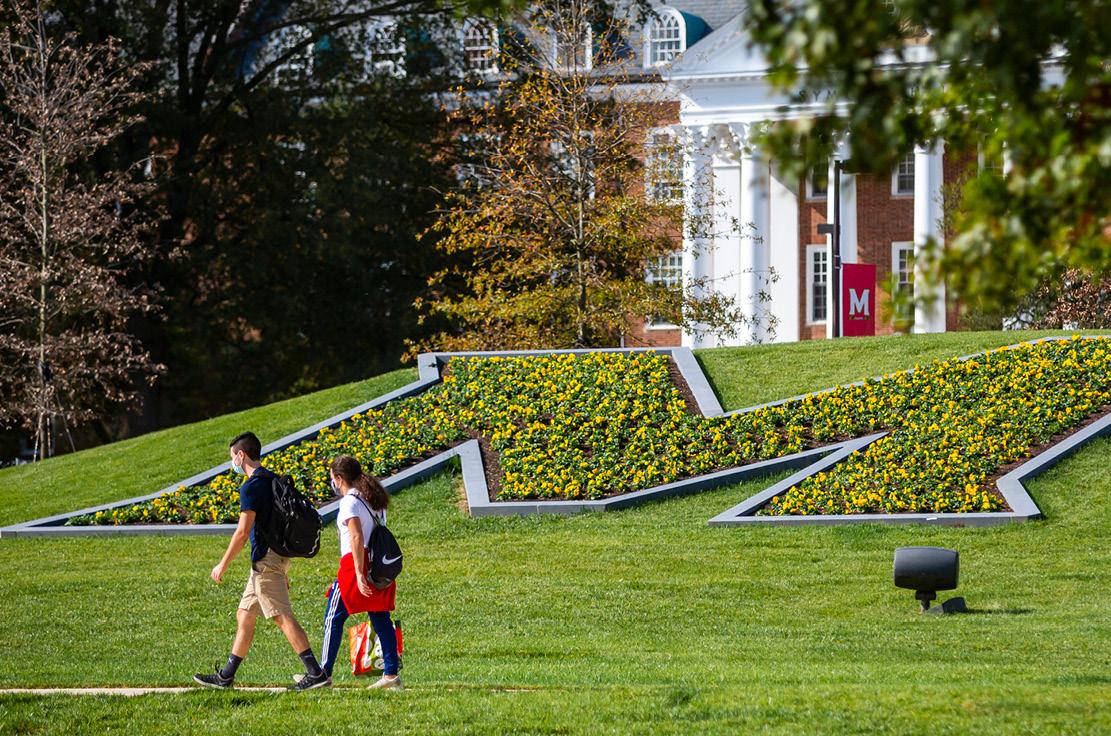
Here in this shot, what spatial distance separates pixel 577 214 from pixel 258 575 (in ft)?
62.6

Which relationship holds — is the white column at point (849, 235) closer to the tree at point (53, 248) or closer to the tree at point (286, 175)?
the tree at point (286, 175)

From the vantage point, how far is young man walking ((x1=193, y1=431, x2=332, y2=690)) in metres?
9.46

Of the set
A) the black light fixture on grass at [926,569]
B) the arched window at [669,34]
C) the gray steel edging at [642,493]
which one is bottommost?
the gray steel edging at [642,493]

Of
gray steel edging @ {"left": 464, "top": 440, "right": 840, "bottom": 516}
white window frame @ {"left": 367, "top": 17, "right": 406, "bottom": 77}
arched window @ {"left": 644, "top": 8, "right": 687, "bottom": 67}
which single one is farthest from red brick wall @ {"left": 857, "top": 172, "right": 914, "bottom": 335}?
gray steel edging @ {"left": 464, "top": 440, "right": 840, "bottom": 516}

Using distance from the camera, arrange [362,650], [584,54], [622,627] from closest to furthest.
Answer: [362,650] → [622,627] → [584,54]

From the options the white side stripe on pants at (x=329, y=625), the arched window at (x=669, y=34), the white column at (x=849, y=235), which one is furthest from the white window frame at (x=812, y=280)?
the white side stripe on pants at (x=329, y=625)

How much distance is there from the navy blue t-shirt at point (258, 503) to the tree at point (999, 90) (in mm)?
5016

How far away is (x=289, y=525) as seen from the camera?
31.0 feet

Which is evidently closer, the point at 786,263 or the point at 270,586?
the point at 270,586

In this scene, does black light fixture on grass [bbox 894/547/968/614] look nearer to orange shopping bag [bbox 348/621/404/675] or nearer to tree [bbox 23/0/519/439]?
orange shopping bag [bbox 348/621/404/675]

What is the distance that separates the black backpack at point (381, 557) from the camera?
936 cm

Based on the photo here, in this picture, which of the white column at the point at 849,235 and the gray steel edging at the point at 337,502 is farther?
the white column at the point at 849,235

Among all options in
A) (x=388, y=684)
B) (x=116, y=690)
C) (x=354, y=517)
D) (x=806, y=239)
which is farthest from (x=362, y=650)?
(x=806, y=239)

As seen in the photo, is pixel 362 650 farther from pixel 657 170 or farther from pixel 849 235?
pixel 849 235
